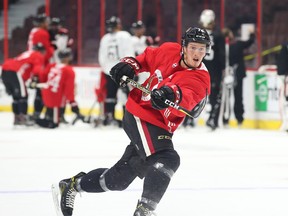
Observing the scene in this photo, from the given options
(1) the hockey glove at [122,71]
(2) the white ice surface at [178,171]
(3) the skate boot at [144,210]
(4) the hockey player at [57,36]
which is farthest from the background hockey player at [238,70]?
(3) the skate boot at [144,210]

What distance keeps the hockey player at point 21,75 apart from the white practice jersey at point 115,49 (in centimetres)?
83

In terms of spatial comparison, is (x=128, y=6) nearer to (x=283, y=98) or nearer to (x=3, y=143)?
(x=283, y=98)

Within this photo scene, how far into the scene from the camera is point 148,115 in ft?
14.6

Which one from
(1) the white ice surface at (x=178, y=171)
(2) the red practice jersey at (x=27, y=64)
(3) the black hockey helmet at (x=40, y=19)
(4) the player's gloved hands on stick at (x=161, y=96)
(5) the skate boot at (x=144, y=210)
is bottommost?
(1) the white ice surface at (x=178, y=171)

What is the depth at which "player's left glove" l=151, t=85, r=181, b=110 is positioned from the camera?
13.4 ft

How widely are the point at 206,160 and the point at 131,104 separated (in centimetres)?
355

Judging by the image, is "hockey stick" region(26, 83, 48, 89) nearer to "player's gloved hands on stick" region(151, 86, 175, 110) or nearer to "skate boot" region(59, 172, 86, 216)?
"skate boot" region(59, 172, 86, 216)

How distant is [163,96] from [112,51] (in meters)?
8.10

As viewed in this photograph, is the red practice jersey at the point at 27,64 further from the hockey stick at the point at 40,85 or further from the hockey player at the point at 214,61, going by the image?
the hockey player at the point at 214,61

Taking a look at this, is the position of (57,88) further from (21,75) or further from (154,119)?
(154,119)

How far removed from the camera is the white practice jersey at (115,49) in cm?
1204

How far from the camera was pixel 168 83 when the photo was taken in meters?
4.23

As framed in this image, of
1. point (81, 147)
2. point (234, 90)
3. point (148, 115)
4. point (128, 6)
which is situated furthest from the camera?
point (128, 6)

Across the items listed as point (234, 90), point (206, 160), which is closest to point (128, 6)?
point (234, 90)
